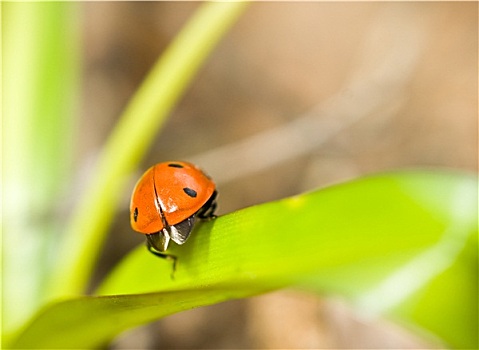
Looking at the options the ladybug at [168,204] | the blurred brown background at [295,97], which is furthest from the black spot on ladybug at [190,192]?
the blurred brown background at [295,97]

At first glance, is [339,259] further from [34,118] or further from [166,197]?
[34,118]

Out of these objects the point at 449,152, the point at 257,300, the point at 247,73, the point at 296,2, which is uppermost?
the point at 296,2

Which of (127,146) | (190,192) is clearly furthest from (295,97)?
(190,192)

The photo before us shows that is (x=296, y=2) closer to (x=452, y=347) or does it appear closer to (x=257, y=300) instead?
(x=257, y=300)

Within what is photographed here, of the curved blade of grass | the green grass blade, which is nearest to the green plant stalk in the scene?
the green grass blade

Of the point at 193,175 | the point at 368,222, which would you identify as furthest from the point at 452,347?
the point at 193,175

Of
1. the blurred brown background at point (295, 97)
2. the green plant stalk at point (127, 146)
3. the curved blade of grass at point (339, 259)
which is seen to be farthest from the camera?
the blurred brown background at point (295, 97)

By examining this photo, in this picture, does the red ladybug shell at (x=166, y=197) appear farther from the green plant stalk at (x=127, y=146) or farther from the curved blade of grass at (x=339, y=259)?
the green plant stalk at (x=127, y=146)
